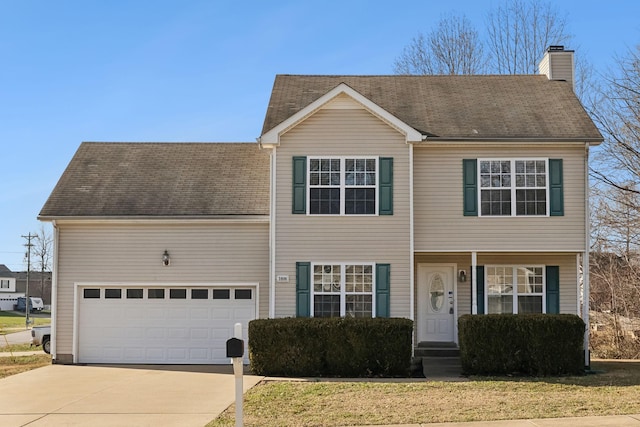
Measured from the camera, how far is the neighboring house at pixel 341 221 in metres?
17.6

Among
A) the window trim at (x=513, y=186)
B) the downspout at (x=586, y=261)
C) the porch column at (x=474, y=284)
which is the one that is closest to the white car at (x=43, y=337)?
the porch column at (x=474, y=284)

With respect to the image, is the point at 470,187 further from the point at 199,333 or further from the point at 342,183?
the point at 199,333

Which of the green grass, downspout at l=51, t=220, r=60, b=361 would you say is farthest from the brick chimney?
the green grass

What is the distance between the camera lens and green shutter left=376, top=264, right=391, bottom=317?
56.9ft

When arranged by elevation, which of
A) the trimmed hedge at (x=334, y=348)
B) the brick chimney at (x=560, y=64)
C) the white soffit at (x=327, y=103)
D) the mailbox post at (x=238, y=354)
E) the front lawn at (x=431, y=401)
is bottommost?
the front lawn at (x=431, y=401)

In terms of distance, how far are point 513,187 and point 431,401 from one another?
23.0ft

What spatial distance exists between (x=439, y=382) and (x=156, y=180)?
948 centimetres

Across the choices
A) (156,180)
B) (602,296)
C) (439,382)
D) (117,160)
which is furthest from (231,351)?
(602,296)

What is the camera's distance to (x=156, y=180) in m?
20.1

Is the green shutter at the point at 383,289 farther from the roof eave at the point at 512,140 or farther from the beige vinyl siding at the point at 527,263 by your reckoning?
the roof eave at the point at 512,140

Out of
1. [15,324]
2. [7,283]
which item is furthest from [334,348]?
[7,283]

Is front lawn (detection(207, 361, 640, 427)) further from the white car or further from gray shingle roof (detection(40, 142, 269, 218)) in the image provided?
the white car

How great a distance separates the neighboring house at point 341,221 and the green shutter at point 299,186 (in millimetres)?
33

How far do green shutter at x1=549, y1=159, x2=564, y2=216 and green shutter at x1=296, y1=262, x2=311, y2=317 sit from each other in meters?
5.83
